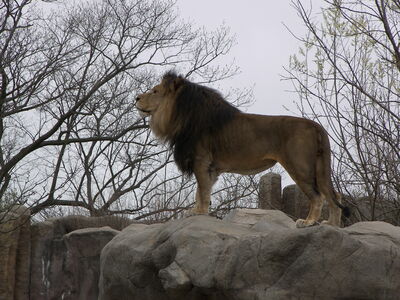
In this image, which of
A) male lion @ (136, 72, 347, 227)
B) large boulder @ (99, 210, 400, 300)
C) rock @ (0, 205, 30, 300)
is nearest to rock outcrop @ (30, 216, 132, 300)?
rock @ (0, 205, 30, 300)

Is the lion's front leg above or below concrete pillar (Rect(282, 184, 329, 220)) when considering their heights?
below

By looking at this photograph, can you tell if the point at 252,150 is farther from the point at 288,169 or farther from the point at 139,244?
the point at 139,244

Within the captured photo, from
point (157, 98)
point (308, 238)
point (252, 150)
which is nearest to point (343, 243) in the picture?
point (308, 238)

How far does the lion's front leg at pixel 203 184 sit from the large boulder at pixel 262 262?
21cm

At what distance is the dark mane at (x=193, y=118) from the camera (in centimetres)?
794

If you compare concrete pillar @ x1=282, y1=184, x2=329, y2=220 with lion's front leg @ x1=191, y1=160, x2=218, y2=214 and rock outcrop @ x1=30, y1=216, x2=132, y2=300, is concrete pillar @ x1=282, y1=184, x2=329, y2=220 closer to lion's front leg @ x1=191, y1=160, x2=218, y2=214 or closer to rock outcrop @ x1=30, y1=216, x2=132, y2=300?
rock outcrop @ x1=30, y1=216, x2=132, y2=300

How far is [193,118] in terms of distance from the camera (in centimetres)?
801

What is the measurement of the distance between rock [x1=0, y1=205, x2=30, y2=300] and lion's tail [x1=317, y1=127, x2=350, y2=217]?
5.73 metres

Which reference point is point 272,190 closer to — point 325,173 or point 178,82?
point 178,82

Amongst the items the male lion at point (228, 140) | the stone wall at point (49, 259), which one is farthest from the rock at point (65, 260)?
the male lion at point (228, 140)

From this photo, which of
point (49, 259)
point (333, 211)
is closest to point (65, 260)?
point (49, 259)

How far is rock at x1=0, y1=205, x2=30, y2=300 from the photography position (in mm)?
11970

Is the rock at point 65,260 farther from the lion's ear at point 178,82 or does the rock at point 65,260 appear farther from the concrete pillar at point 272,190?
the lion's ear at point 178,82

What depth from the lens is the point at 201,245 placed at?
7191 mm
